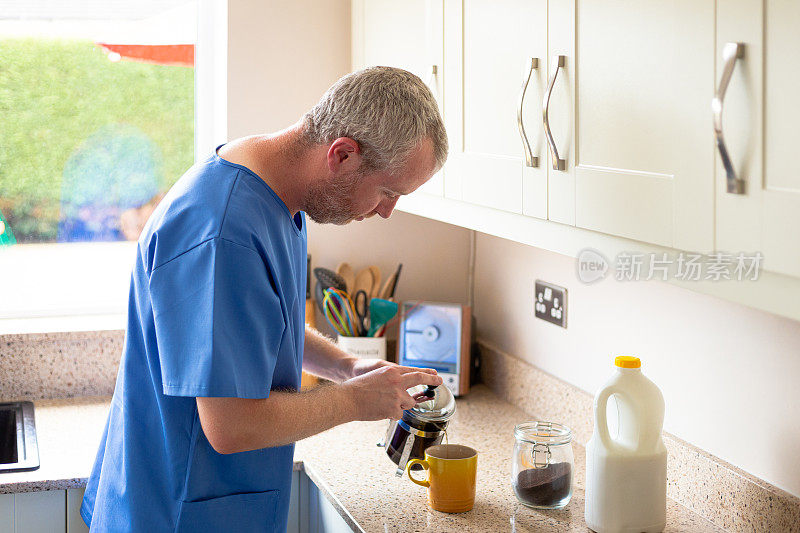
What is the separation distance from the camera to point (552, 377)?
203 centimetres

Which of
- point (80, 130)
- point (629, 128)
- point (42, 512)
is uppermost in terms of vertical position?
point (80, 130)

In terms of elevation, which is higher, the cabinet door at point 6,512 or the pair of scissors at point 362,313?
the pair of scissors at point 362,313

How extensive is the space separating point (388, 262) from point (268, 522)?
3.87 ft

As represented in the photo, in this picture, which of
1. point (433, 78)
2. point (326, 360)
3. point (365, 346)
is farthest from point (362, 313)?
point (433, 78)

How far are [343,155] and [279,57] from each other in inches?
44.2

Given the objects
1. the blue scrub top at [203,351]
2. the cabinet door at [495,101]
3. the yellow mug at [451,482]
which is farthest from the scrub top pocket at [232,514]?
the cabinet door at [495,101]

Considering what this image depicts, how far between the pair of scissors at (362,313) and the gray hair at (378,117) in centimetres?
100

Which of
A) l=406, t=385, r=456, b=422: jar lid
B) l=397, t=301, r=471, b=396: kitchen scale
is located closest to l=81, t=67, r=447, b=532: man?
l=406, t=385, r=456, b=422: jar lid

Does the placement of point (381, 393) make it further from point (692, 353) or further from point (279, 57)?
point (279, 57)

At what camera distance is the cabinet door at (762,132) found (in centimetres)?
89

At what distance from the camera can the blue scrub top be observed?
1.18 metres

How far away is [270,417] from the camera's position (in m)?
1.22

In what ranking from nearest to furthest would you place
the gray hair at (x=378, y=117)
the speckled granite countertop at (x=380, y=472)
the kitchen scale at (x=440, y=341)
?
the gray hair at (x=378, y=117) → the speckled granite countertop at (x=380, y=472) → the kitchen scale at (x=440, y=341)

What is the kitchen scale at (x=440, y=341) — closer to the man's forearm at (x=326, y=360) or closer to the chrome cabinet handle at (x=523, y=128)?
the man's forearm at (x=326, y=360)
